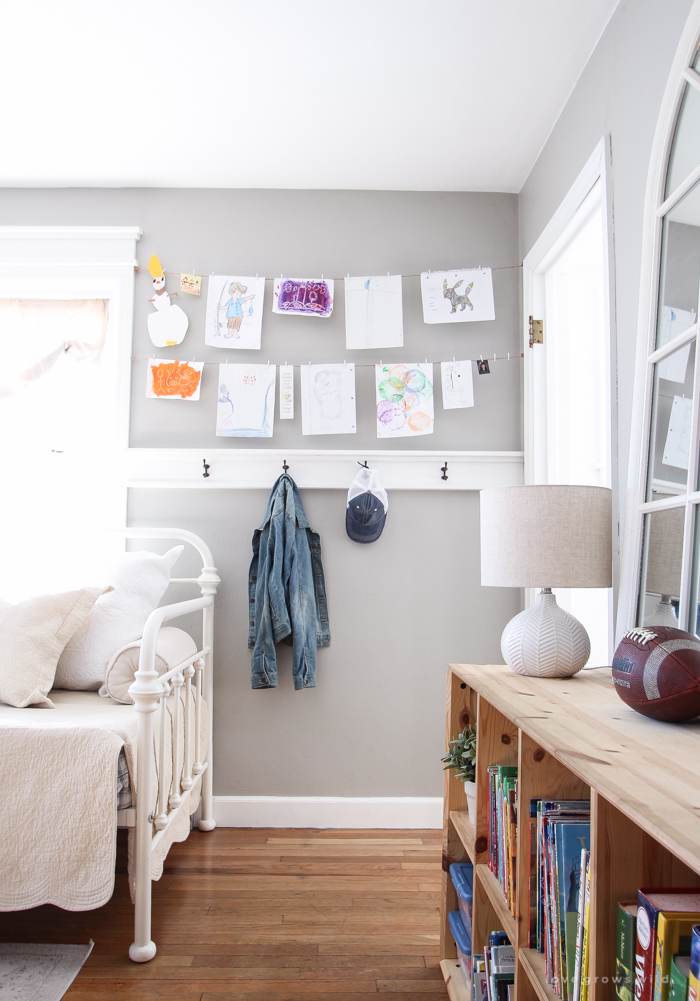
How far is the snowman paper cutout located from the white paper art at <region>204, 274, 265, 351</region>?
0.09 metres

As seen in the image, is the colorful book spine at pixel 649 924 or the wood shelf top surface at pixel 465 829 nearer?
the colorful book spine at pixel 649 924

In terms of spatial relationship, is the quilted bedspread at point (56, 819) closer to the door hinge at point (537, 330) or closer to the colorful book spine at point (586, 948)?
the colorful book spine at point (586, 948)

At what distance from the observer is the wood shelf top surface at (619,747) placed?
610 millimetres

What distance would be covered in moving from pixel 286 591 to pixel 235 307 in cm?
104

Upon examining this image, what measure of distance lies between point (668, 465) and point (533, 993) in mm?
942

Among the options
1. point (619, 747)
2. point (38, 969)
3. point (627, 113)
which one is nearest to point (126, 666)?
point (38, 969)

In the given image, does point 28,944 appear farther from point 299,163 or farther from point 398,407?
point 299,163

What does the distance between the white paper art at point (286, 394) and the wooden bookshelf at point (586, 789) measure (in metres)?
1.21

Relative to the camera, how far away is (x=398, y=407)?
7.79 feet

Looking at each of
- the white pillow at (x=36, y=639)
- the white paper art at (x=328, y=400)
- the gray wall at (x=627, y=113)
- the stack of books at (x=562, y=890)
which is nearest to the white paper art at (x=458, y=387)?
the white paper art at (x=328, y=400)

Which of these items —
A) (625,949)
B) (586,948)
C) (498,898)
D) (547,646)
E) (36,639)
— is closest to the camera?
(625,949)

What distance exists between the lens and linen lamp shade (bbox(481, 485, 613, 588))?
1393 mm

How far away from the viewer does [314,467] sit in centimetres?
236

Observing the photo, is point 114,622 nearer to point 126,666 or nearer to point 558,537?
point 126,666
